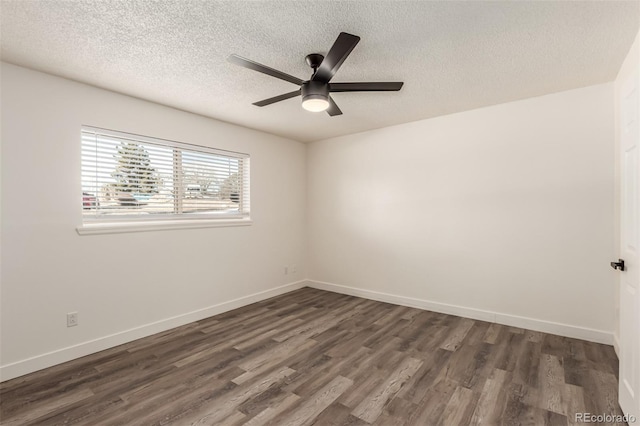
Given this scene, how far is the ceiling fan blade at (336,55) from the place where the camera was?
1.73 meters

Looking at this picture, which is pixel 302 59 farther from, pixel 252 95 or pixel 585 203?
pixel 585 203

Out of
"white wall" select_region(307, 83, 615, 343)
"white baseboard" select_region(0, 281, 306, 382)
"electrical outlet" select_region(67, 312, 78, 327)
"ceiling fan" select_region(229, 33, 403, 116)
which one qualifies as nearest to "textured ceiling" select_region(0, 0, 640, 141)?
"ceiling fan" select_region(229, 33, 403, 116)

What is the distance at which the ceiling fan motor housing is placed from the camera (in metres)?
2.26

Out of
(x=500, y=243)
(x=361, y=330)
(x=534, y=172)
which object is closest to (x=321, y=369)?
(x=361, y=330)

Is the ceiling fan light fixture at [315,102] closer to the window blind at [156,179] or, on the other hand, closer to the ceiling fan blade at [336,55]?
the ceiling fan blade at [336,55]

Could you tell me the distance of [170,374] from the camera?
97.7 inches

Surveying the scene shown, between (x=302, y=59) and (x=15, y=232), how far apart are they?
2.68 meters

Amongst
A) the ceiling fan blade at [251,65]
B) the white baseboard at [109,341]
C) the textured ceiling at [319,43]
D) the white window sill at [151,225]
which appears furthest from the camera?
the white window sill at [151,225]

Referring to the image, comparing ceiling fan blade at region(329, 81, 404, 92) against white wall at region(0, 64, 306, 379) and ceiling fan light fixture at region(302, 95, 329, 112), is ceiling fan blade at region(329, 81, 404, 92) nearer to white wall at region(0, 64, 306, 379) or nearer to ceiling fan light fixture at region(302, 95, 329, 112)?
ceiling fan light fixture at region(302, 95, 329, 112)

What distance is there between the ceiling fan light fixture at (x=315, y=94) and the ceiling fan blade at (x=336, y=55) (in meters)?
0.04

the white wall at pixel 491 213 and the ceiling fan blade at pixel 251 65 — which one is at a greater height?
the ceiling fan blade at pixel 251 65

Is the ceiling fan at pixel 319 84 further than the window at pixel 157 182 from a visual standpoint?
No

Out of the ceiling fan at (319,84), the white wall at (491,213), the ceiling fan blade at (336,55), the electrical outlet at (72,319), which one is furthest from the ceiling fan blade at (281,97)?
the electrical outlet at (72,319)

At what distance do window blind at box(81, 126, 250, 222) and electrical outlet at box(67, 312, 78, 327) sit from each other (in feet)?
2.80
